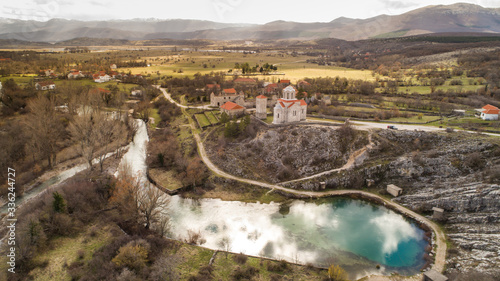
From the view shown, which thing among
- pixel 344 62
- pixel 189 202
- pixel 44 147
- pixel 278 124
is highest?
pixel 344 62

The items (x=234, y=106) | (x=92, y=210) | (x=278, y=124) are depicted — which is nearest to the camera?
(x=92, y=210)

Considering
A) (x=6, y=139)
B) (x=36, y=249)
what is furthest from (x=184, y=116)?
(x=36, y=249)

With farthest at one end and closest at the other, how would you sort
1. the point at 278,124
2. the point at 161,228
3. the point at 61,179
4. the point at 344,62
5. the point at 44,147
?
1. the point at 344,62
2. the point at 278,124
3. the point at 44,147
4. the point at 61,179
5. the point at 161,228

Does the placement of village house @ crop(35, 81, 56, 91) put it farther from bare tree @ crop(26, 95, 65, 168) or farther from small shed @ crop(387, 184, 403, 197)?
small shed @ crop(387, 184, 403, 197)

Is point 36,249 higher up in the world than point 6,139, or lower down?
lower down

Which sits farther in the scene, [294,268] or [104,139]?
[104,139]

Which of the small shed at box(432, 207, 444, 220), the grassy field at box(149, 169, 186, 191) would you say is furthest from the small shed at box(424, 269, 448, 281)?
the grassy field at box(149, 169, 186, 191)

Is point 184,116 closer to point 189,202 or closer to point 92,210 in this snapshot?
point 189,202

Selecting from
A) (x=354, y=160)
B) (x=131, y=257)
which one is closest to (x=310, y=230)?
(x=354, y=160)
